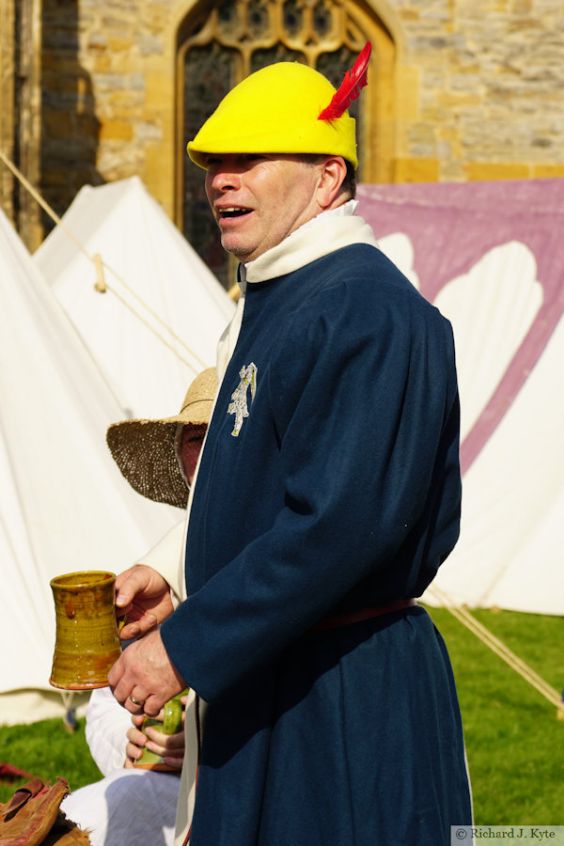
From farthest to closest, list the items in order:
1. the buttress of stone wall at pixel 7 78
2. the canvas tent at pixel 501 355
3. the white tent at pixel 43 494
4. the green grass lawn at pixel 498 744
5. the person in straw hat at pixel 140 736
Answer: the buttress of stone wall at pixel 7 78 < the canvas tent at pixel 501 355 < the white tent at pixel 43 494 < the green grass lawn at pixel 498 744 < the person in straw hat at pixel 140 736

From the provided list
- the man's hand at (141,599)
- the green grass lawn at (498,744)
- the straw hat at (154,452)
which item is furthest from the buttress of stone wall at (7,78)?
the man's hand at (141,599)

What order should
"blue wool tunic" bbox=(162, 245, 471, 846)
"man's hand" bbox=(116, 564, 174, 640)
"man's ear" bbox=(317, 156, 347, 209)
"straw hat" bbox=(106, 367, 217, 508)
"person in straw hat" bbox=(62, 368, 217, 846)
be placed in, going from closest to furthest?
"blue wool tunic" bbox=(162, 245, 471, 846) → "man's ear" bbox=(317, 156, 347, 209) → "man's hand" bbox=(116, 564, 174, 640) → "person in straw hat" bbox=(62, 368, 217, 846) → "straw hat" bbox=(106, 367, 217, 508)

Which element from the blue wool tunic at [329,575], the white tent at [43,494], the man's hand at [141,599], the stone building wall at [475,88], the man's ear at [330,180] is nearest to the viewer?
the blue wool tunic at [329,575]

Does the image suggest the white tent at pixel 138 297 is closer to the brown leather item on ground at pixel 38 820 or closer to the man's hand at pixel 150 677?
the brown leather item on ground at pixel 38 820

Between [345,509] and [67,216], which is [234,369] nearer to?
[345,509]

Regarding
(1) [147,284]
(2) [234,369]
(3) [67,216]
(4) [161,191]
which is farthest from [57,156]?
(2) [234,369]

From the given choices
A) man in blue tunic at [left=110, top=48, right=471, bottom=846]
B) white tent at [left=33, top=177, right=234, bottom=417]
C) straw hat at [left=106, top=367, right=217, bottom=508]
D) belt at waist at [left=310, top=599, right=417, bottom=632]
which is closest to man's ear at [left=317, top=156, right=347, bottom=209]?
Answer: man in blue tunic at [left=110, top=48, right=471, bottom=846]

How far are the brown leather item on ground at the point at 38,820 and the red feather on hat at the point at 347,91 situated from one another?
41.7 inches

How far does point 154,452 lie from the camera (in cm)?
275

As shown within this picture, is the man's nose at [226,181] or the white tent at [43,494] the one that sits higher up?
the man's nose at [226,181]

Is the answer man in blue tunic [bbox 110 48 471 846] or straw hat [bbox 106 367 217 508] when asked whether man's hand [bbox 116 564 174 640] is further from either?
straw hat [bbox 106 367 217 508]

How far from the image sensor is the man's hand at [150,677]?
1.65m

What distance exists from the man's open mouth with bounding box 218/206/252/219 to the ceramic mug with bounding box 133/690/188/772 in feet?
3.13

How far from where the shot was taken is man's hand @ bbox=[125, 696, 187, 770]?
7.60 ft
